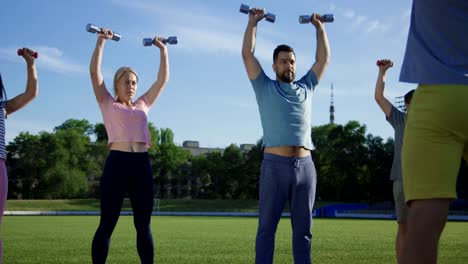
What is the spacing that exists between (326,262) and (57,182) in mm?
76462

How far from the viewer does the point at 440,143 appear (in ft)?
8.63

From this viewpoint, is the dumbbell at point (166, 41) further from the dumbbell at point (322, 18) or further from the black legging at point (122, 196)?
the dumbbell at point (322, 18)

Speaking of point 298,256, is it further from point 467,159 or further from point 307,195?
point 467,159

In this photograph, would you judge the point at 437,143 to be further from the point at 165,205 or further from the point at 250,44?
the point at 165,205

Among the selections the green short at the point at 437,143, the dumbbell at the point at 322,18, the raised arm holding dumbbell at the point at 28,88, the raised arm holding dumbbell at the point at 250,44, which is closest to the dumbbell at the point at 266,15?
the raised arm holding dumbbell at the point at 250,44

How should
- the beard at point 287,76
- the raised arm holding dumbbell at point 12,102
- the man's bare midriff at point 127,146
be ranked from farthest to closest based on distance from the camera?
the man's bare midriff at point 127,146 → the beard at point 287,76 → the raised arm holding dumbbell at point 12,102

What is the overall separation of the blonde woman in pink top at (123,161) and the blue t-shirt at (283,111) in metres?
1.51

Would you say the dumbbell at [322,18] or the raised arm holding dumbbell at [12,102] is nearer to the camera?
the raised arm holding dumbbell at [12,102]

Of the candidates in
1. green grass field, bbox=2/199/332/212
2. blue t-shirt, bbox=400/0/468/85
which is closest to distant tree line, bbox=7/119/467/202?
green grass field, bbox=2/199/332/212

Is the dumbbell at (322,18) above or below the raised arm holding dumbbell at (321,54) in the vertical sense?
above

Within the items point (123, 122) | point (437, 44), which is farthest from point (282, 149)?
point (437, 44)

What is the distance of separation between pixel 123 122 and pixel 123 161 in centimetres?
47

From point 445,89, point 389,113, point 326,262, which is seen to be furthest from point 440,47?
point 326,262

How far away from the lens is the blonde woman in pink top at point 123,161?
5.91m
